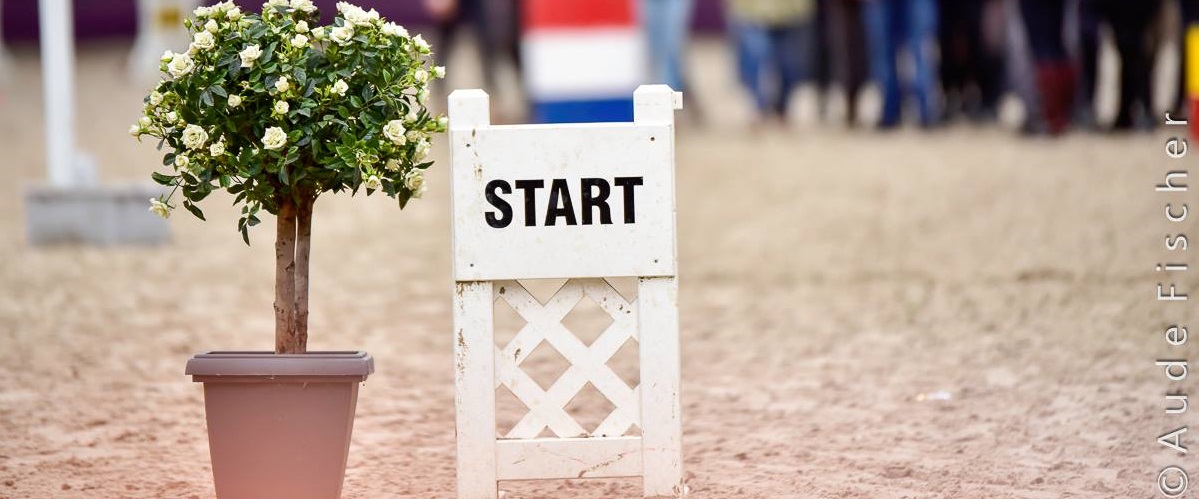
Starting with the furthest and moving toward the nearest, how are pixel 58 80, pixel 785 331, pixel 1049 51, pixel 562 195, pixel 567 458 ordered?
pixel 1049 51 < pixel 58 80 < pixel 785 331 < pixel 567 458 < pixel 562 195

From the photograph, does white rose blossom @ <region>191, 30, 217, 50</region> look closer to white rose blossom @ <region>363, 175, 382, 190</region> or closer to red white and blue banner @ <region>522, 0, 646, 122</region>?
white rose blossom @ <region>363, 175, 382, 190</region>

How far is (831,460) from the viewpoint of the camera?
16.5 ft

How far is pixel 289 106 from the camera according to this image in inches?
161

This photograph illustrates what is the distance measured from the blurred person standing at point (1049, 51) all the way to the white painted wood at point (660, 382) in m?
8.95

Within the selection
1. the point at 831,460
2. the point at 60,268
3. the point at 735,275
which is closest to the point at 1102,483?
the point at 831,460

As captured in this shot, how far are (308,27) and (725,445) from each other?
1.82 metres

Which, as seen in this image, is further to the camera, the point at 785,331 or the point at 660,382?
the point at 785,331

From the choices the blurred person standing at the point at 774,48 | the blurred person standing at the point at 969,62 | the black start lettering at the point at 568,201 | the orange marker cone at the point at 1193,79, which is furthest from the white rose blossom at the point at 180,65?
the blurred person standing at the point at 774,48

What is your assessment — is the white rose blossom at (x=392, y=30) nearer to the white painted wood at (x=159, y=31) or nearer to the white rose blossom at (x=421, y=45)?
the white rose blossom at (x=421, y=45)

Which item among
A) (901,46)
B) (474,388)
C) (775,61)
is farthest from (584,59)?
(474,388)

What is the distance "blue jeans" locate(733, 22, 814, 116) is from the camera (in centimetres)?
1553

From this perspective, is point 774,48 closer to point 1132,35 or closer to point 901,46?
point 901,46

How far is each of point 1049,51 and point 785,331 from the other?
20.8 feet

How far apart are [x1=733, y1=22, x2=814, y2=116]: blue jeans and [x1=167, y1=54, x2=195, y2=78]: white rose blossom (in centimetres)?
1168
